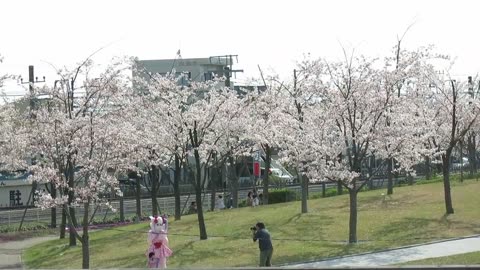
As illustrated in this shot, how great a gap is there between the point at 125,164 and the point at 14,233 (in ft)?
49.6

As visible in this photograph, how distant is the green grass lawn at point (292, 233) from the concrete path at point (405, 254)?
72 centimetres

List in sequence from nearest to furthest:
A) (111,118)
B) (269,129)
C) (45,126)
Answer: (45,126), (111,118), (269,129)

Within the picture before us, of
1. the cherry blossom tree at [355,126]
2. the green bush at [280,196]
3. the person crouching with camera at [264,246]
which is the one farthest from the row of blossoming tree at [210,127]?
the green bush at [280,196]

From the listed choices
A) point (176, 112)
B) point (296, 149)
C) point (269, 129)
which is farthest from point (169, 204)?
point (296, 149)

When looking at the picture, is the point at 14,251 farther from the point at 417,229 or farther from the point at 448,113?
the point at 448,113

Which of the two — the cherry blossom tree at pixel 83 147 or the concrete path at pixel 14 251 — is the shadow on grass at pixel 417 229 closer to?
the cherry blossom tree at pixel 83 147

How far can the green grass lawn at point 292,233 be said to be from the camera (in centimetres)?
1909

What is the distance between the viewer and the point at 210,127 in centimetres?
2502

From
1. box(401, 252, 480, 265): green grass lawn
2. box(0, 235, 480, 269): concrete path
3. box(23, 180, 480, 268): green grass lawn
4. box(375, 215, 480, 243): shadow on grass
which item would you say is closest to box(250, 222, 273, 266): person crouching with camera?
box(0, 235, 480, 269): concrete path

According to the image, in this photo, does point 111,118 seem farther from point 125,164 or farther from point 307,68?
point 307,68

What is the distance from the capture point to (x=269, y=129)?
29.2 m

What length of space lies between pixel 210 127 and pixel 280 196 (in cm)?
1163

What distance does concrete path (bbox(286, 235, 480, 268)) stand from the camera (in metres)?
16.3

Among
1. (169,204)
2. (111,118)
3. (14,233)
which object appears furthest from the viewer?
(169,204)
